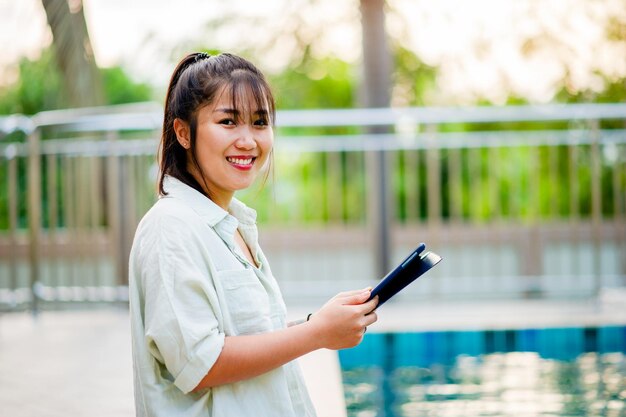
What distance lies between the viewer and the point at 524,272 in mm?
6918

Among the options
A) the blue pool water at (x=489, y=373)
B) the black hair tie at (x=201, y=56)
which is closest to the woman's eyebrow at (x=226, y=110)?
the black hair tie at (x=201, y=56)

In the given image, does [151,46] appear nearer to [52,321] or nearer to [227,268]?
[52,321]

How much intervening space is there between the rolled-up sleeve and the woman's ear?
202 mm

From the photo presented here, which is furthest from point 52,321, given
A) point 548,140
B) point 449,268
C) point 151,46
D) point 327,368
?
point 151,46

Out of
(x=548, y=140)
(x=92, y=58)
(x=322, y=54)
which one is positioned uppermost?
(x=322, y=54)

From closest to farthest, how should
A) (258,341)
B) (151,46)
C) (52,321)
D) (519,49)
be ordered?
(258,341) < (52,321) < (519,49) < (151,46)

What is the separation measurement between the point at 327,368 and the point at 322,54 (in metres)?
7.51

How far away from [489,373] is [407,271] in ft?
8.03

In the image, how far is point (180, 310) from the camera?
4.32 feet

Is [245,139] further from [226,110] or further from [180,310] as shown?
[180,310]

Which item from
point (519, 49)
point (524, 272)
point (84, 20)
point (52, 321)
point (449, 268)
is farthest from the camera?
point (519, 49)

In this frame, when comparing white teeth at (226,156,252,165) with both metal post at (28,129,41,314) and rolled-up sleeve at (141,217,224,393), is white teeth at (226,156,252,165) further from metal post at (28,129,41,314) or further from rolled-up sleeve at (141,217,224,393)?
metal post at (28,129,41,314)

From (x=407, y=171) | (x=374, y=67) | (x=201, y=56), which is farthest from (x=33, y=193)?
(x=407, y=171)

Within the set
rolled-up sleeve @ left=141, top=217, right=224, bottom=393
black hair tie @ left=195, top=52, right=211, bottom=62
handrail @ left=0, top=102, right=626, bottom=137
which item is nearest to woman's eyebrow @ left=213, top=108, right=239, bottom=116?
black hair tie @ left=195, top=52, right=211, bottom=62
